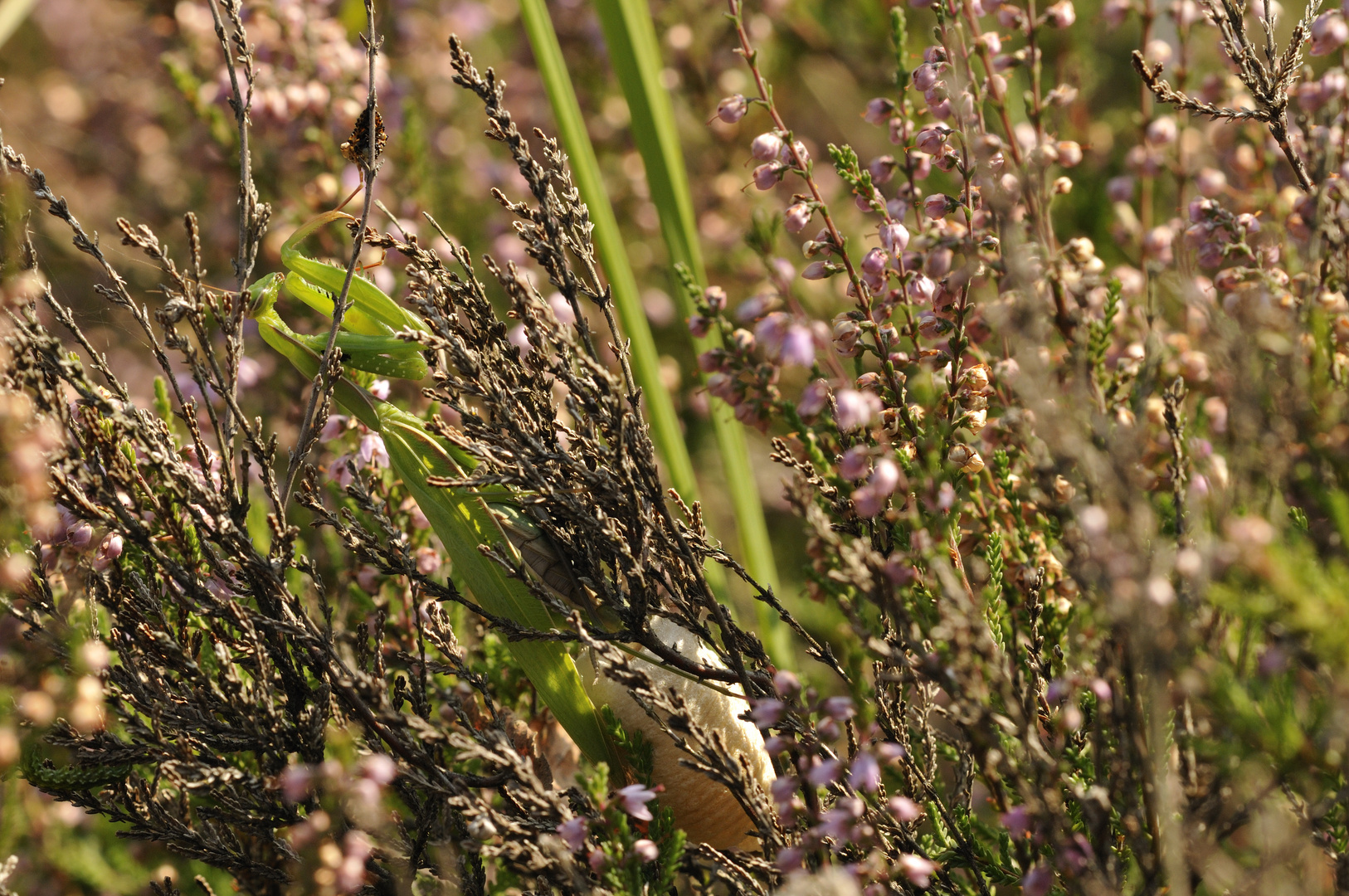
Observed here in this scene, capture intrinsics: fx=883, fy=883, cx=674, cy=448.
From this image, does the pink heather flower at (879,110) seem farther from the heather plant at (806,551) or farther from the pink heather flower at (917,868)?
the pink heather flower at (917,868)

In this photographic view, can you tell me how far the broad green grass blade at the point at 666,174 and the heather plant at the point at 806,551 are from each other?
1.00 feet

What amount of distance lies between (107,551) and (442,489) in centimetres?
37

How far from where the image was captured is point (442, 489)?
3.66 feet

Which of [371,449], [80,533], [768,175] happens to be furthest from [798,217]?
[80,533]

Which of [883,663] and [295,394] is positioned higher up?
[295,394]

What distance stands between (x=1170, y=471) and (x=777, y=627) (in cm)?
80

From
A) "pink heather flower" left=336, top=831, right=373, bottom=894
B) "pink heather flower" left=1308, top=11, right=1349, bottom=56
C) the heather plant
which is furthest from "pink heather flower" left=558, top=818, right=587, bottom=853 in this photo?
"pink heather flower" left=1308, top=11, right=1349, bottom=56

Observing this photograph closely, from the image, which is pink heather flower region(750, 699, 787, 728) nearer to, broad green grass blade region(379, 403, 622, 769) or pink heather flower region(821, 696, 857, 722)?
pink heather flower region(821, 696, 857, 722)

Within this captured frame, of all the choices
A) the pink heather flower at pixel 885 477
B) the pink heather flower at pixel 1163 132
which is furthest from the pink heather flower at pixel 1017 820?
the pink heather flower at pixel 1163 132

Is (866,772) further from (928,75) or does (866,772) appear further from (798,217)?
(928,75)

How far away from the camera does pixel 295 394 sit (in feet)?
5.99

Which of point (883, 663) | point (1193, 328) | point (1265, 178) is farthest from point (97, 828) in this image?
point (1265, 178)

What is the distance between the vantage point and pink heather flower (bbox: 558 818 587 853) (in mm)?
787

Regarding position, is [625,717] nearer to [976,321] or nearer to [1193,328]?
[976,321]
